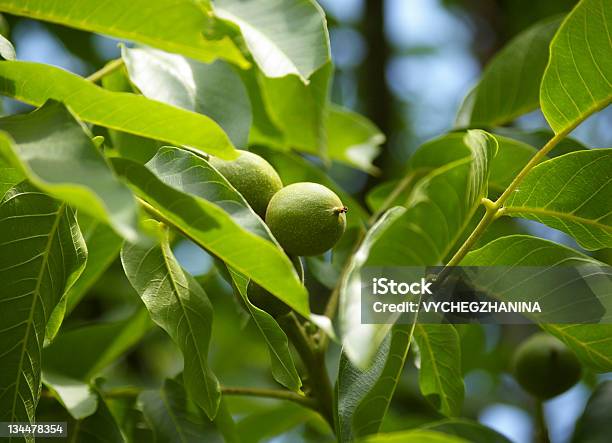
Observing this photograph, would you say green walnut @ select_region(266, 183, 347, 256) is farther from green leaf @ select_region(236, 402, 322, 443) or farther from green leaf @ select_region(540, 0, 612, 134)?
green leaf @ select_region(236, 402, 322, 443)

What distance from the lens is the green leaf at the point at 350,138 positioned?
166 centimetres

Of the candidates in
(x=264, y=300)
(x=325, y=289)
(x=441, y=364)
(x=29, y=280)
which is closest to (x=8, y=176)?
(x=29, y=280)

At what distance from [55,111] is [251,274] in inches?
9.7

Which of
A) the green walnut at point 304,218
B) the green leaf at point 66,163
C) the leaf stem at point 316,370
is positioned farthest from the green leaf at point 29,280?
the leaf stem at point 316,370

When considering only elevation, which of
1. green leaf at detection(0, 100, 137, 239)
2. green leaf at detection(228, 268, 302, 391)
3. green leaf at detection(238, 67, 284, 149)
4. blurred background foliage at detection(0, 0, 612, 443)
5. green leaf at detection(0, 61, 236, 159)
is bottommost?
blurred background foliage at detection(0, 0, 612, 443)

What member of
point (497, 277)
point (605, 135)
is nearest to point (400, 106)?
point (605, 135)

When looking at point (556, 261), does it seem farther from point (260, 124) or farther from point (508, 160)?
point (260, 124)

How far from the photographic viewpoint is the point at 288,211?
100 cm

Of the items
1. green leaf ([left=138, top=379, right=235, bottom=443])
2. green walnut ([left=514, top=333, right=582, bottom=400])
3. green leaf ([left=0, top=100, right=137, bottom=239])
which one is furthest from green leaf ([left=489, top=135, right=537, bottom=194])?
green leaf ([left=0, top=100, right=137, bottom=239])

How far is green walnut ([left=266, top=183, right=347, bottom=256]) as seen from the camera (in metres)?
0.99

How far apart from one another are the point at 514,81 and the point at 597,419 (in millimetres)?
647

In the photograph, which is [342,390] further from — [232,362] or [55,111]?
[232,362]

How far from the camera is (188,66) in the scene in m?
1.21

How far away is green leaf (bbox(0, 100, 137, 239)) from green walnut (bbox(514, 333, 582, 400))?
946 mm
